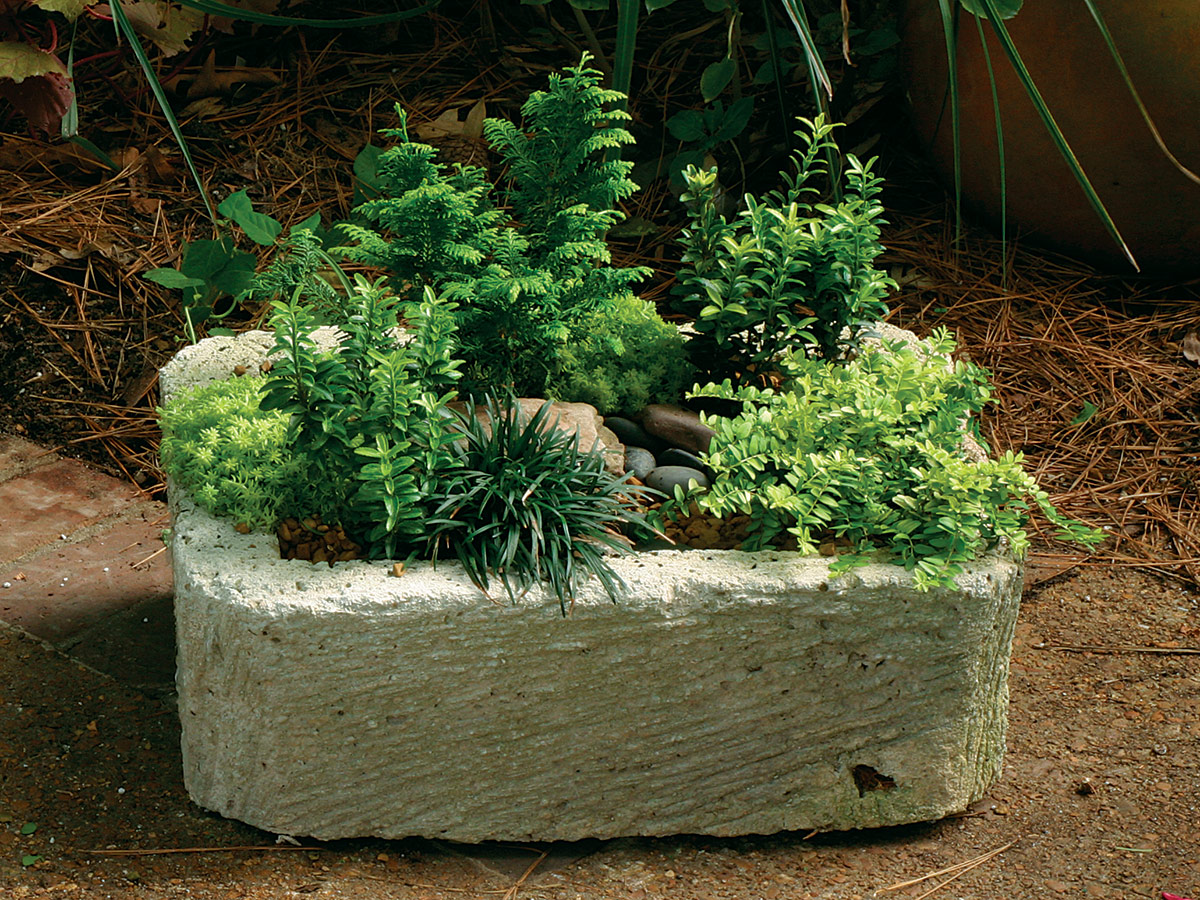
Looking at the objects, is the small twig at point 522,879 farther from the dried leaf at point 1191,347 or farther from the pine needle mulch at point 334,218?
the dried leaf at point 1191,347

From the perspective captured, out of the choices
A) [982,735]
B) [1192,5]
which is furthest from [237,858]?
[1192,5]

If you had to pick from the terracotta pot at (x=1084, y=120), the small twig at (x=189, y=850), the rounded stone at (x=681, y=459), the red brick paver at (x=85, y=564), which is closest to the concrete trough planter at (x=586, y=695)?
the small twig at (x=189, y=850)

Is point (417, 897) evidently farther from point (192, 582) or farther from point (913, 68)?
point (913, 68)

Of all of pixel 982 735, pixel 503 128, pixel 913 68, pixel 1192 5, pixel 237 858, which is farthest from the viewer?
pixel 913 68

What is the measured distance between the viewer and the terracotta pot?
3.01m

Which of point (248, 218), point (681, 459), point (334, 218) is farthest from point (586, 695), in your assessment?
point (334, 218)

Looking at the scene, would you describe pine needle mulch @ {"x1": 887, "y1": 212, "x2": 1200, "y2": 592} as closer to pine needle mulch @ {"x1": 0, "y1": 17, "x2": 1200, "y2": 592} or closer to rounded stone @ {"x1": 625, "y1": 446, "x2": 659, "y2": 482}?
pine needle mulch @ {"x1": 0, "y1": 17, "x2": 1200, "y2": 592}

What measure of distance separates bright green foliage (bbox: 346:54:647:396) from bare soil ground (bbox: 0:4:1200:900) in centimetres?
84

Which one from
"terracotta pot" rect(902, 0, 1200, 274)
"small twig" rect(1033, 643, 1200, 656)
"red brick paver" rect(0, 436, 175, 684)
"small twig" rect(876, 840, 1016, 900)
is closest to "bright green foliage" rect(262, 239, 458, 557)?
"red brick paver" rect(0, 436, 175, 684)

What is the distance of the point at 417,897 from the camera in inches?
70.4

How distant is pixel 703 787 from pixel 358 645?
2.20 ft

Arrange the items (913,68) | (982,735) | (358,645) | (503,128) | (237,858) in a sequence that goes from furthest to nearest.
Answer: (913,68) < (503,128) < (982,735) < (237,858) < (358,645)

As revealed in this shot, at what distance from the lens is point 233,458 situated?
1.94m

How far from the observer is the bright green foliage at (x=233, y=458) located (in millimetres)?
1894
